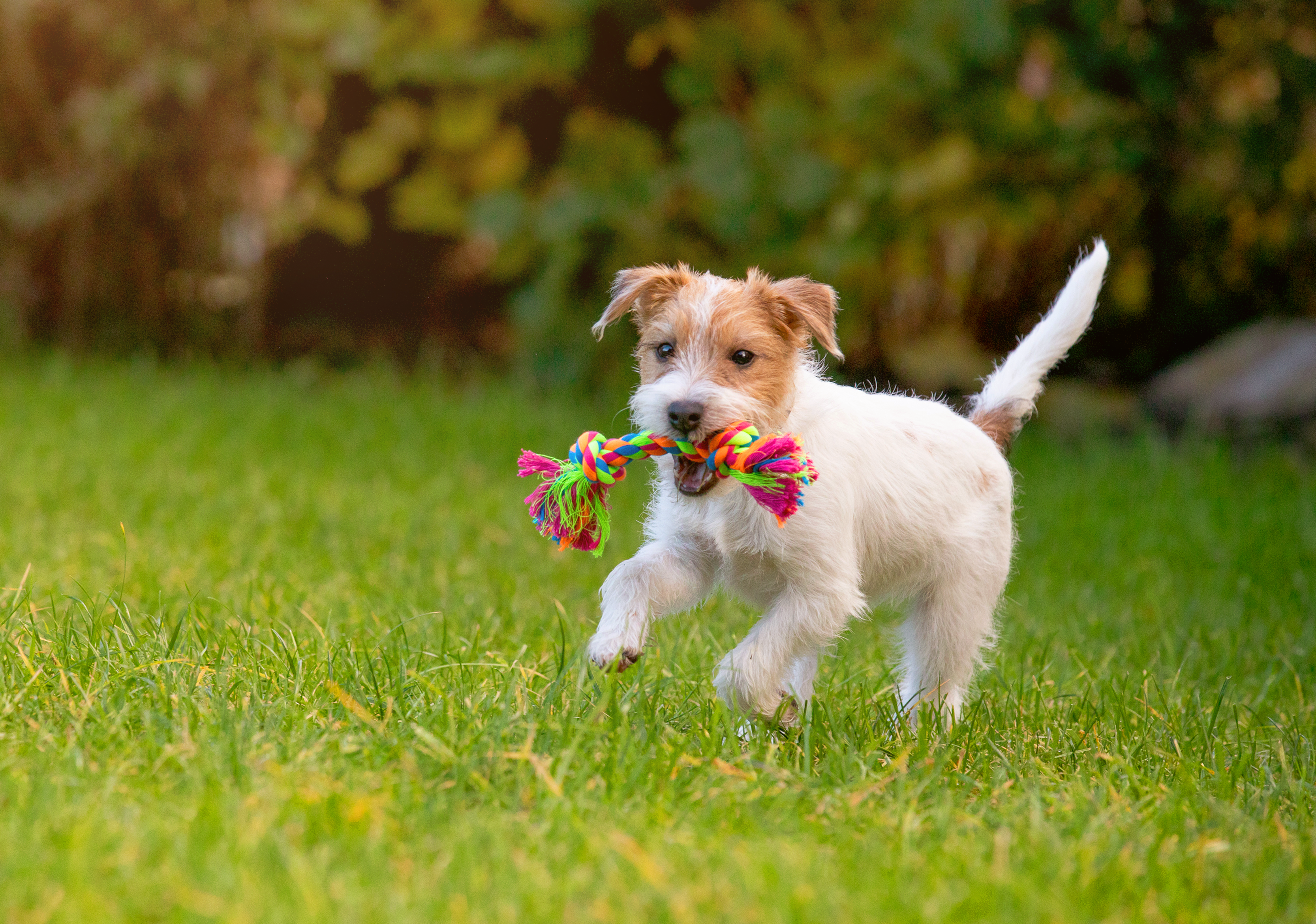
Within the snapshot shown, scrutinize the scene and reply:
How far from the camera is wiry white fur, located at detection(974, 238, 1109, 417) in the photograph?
427cm

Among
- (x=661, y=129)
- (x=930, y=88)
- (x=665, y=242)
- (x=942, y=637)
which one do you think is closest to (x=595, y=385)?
(x=665, y=242)

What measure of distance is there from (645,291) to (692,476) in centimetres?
64

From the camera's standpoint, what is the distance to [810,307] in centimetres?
363

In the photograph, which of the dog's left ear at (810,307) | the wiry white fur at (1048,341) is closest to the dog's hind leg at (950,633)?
the wiry white fur at (1048,341)

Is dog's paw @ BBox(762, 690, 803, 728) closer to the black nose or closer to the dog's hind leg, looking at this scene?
the dog's hind leg

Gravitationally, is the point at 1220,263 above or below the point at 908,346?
above

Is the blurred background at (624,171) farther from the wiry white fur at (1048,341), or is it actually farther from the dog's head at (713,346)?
the dog's head at (713,346)

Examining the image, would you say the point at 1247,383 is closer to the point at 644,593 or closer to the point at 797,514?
the point at 797,514

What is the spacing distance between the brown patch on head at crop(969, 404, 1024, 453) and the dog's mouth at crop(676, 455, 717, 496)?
4.26ft

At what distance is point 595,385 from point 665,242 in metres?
1.23

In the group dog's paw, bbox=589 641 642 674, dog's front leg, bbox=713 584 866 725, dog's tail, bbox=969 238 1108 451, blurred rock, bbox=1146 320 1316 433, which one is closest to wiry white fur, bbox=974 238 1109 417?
dog's tail, bbox=969 238 1108 451

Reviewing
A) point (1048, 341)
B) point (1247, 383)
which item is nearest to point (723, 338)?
point (1048, 341)

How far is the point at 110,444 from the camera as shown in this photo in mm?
7480

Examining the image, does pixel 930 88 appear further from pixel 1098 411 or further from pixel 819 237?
pixel 1098 411
